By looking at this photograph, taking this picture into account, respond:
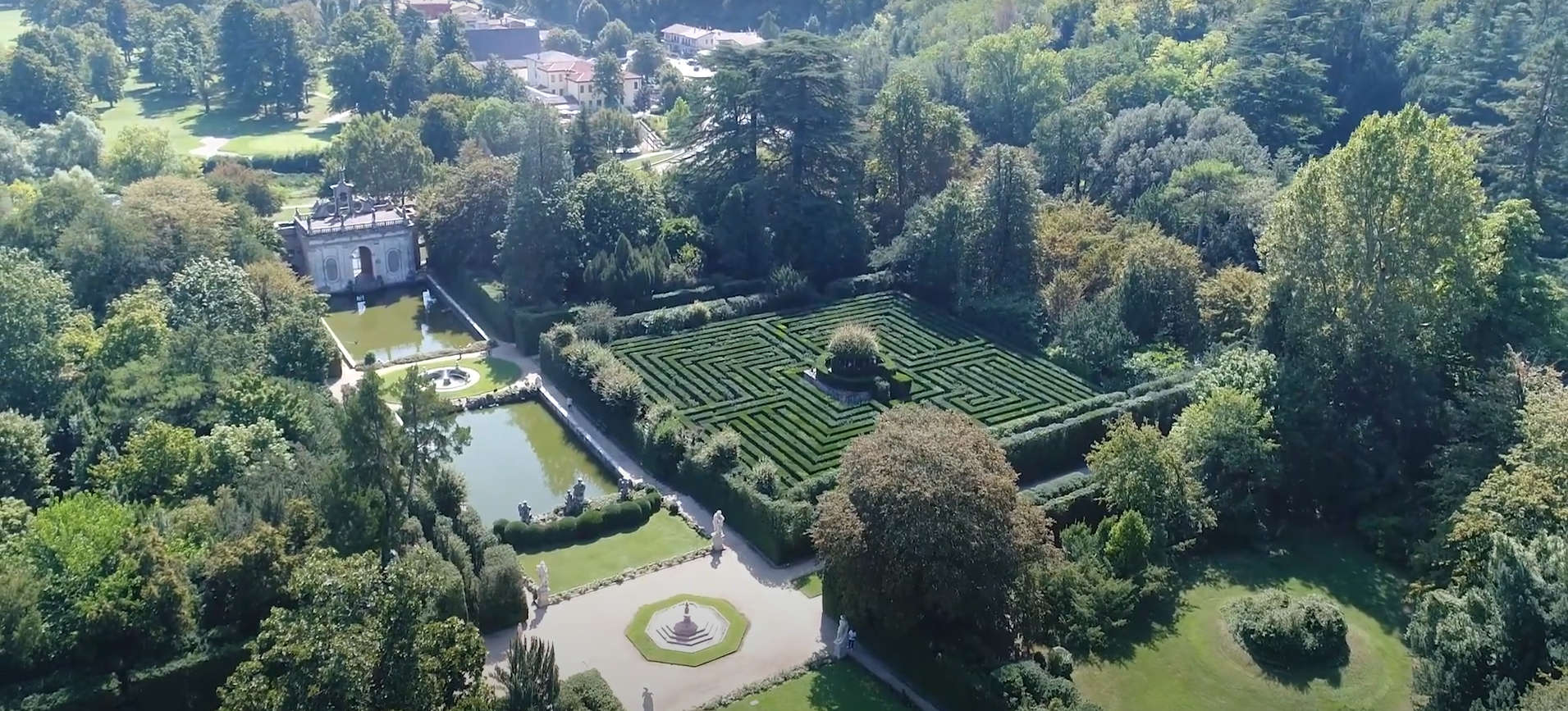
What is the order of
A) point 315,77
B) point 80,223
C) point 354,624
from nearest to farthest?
point 354,624 → point 80,223 → point 315,77

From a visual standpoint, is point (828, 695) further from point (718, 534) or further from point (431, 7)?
point (431, 7)

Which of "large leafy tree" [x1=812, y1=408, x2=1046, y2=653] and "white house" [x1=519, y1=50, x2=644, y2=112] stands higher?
"large leafy tree" [x1=812, y1=408, x2=1046, y2=653]

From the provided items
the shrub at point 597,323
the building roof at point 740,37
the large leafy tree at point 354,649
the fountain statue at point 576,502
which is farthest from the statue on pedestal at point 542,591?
the building roof at point 740,37

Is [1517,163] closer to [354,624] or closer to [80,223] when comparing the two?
[354,624]

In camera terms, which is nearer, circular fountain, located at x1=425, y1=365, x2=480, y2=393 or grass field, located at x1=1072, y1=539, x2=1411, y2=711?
grass field, located at x1=1072, y1=539, x2=1411, y2=711

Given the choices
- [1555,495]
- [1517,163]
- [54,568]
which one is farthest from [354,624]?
[1517,163]

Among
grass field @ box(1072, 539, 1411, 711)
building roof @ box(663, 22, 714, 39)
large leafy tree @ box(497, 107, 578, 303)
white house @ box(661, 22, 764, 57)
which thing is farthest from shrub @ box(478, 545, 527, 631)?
building roof @ box(663, 22, 714, 39)

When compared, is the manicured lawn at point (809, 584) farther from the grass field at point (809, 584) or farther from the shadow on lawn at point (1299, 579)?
the shadow on lawn at point (1299, 579)

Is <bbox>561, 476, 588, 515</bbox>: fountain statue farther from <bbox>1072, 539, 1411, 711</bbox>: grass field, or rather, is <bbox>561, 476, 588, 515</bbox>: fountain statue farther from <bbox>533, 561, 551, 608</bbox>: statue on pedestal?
<bbox>1072, 539, 1411, 711</bbox>: grass field
